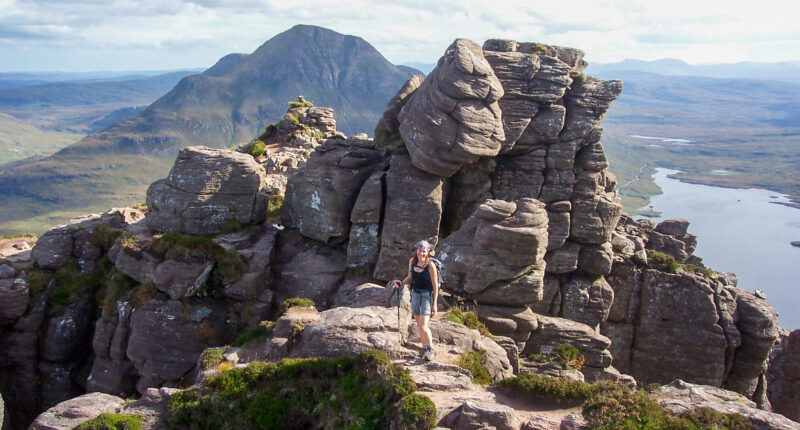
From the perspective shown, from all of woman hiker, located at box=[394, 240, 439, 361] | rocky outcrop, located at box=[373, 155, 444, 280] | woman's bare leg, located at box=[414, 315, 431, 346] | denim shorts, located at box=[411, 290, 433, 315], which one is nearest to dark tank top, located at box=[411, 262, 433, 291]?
woman hiker, located at box=[394, 240, 439, 361]

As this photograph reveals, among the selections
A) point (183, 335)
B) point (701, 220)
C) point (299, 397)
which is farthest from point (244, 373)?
point (701, 220)

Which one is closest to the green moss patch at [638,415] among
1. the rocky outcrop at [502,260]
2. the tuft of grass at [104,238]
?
the rocky outcrop at [502,260]

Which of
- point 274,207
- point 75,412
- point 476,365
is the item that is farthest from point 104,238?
point 476,365

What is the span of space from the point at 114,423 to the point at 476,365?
48.1 feet

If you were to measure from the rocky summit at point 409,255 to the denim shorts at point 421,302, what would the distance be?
32.9 feet

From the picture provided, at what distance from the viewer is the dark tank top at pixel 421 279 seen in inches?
781

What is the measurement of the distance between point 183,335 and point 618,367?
3306 centimetres

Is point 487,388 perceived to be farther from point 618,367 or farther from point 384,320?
point 618,367

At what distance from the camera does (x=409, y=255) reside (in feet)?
118

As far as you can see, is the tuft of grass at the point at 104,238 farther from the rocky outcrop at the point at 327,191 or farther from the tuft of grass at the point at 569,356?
the tuft of grass at the point at 569,356

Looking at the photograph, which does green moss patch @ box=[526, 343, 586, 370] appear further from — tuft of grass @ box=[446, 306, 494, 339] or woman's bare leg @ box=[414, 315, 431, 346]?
woman's bare leg @ box=[414, 315, 431, 346]

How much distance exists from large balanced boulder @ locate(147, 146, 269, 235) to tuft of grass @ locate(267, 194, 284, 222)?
8.45 ft

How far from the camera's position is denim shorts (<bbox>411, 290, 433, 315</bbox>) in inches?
789

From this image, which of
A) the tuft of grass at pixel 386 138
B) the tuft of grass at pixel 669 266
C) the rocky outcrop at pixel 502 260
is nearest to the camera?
the rocky outcrop at pixel 502 260
